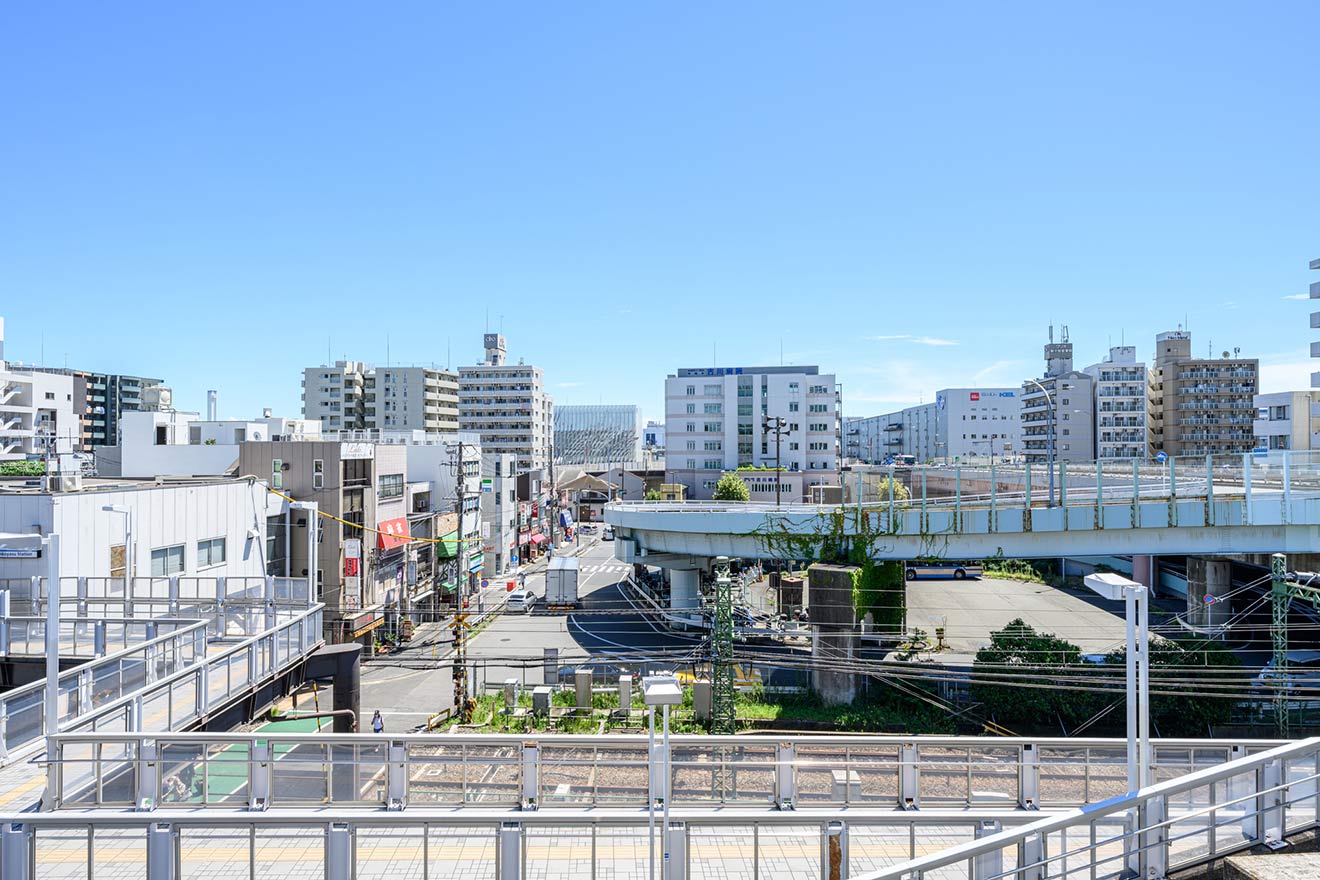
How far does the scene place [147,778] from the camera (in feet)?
27.7

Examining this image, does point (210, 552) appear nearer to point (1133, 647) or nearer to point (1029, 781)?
point (1029, 781)

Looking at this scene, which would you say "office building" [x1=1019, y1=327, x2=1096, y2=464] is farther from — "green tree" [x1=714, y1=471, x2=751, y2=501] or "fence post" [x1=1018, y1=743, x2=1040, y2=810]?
"fence post" [x1=1018, y1=743, x2=1040, y2=810]

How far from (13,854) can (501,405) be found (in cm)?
8527

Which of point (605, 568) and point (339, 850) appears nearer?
point (339, 850)

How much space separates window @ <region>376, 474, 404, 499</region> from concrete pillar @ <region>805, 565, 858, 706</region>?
914 inches

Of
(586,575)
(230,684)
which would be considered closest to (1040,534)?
(230,684)

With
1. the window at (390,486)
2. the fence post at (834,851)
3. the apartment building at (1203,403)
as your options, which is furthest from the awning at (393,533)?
the apartment building at (1203,403)

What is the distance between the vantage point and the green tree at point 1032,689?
22469 millimetres

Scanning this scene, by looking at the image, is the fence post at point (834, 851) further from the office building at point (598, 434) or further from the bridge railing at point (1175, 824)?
the office building at point (598, 434)

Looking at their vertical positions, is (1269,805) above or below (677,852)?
above

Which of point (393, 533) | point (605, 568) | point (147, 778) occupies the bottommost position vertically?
point (605, 568)

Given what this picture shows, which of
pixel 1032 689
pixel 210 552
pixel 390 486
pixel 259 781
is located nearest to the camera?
Answer: pixel 259 781

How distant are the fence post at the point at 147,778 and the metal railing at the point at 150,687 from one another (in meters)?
1.39

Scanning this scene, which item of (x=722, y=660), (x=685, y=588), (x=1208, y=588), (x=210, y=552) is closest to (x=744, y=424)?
(x=685, y=588)
